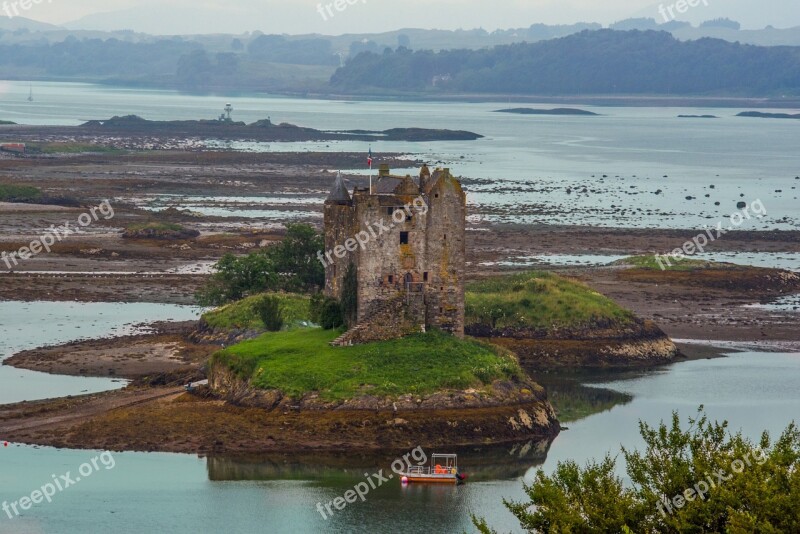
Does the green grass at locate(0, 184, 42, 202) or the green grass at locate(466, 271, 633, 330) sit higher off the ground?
the green grass at locate(466, 271, 633, 330)

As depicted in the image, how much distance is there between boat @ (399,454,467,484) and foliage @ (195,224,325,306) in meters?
25.2

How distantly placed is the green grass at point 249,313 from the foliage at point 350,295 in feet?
25.7

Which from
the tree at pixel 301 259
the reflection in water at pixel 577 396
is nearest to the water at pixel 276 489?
the reflection in water at pixel 577 396

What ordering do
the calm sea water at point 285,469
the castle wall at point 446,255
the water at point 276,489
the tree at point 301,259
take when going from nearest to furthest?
the water at point 276,489 < the calm sea water at point 285,469 < the castle wall at point 446,255 < the tree at point 301,259

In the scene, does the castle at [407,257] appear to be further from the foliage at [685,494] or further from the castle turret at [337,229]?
the foliage at [685,494]

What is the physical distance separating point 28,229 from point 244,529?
69.9 meters

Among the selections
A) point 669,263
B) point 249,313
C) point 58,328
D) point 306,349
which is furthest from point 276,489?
point 669,263

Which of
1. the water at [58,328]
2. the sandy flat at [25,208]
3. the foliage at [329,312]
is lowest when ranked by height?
the sandy flat at [25,208]

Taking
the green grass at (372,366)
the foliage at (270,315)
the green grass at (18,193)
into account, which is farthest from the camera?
the green grass at (18,193)

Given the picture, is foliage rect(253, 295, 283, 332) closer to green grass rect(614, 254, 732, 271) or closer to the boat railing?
the boat railing

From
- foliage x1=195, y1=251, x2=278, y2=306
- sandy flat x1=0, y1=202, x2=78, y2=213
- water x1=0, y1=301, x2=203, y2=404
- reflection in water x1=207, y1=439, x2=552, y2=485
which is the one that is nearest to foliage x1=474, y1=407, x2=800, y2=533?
reflection in water x1=207, y1=439, x2=552, y2=485

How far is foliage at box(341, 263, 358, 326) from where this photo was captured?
56344mm

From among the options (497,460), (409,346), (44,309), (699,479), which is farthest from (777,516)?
(44,309)

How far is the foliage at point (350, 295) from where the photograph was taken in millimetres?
56344
